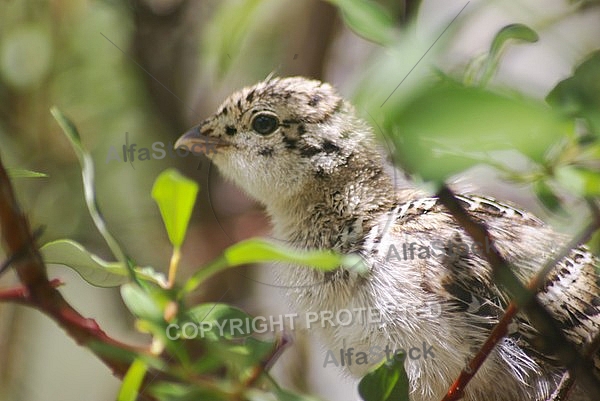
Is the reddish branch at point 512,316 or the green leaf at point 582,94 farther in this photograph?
the reddish branch at point 512,316

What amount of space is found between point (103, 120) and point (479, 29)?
0.74m

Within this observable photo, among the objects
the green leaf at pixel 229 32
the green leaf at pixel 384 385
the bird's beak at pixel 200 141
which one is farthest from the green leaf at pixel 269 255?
the bird's beak at pixel 200 141

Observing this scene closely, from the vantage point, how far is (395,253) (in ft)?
4.33

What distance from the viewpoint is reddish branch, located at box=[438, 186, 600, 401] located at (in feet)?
3.03

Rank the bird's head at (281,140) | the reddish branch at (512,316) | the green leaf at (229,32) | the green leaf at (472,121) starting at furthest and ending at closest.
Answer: the bird's head at (281,140) → the green leaf at (229,32) → the reddish branch at (512,316) → the green leaf at (472,121)

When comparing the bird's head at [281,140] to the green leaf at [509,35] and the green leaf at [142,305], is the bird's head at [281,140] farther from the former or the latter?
the green leaf at [142,305]

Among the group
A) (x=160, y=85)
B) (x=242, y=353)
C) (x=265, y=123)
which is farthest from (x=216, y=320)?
(x=160, y=85)

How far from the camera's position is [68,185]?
1.58 m

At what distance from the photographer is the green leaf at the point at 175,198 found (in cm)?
82

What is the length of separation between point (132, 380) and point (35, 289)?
0.14m

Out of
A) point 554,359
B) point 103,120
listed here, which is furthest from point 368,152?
point 103,120

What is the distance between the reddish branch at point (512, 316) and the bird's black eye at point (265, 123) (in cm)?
36

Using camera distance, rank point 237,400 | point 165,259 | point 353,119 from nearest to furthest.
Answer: point 237,400
point 353,119
point 165,259

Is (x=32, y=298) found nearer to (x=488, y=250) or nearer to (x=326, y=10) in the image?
(x=488, y=250)
